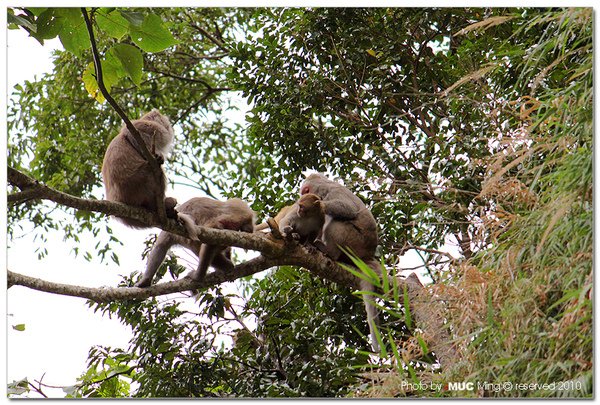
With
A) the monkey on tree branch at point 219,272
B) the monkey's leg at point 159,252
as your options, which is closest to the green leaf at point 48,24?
the monkey on tree branch at point 219,272

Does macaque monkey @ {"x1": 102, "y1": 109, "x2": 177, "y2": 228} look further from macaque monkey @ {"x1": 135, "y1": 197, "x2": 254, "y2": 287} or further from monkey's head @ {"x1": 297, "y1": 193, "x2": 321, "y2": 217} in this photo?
monkey's head @ {"x1": 297, "y1": 193, "x2": 321, "y2": 217}

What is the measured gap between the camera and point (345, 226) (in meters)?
5.95

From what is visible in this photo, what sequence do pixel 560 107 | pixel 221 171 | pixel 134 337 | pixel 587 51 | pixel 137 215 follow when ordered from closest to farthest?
pixel 560 107 → pixel 587 51 → pixel 137 215 → pixel 134 337 → pixel 221 171

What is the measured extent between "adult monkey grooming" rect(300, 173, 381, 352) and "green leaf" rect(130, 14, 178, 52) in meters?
2.59

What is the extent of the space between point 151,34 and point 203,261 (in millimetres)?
1979

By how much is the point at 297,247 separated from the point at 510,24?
2.37m

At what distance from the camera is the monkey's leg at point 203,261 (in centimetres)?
517

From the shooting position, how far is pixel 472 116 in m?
5.75

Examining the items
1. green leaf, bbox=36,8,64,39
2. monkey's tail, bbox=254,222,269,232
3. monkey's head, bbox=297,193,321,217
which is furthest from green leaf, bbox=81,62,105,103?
monkey's head, bbox=297,193,321,217

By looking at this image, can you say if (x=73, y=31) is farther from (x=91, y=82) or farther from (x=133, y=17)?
(x=91, y=82)

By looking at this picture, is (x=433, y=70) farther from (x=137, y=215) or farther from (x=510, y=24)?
(x=137, y=215)

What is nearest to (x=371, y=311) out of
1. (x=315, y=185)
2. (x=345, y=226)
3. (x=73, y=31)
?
A: (x=345, y=226)

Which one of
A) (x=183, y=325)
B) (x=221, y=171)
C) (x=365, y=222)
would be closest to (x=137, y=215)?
(x=183, y=325)

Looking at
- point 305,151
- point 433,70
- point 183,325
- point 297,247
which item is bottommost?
point 183,325
